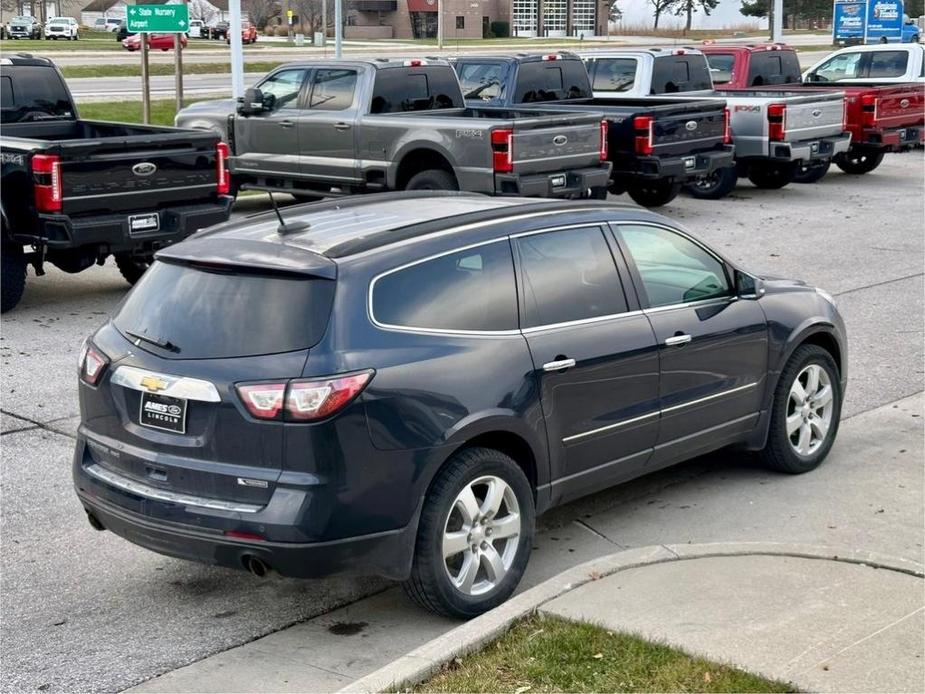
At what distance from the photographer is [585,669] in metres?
4.77

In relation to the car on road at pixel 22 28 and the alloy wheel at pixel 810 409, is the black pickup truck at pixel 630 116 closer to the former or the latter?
the alloy wheel at pixel 810 409

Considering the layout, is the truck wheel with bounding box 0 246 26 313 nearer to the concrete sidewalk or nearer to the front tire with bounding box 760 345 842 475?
the front tire with bounding box 760 345 842 475

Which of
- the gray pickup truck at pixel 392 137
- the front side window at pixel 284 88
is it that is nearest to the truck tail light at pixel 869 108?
the gray pickup truck at pixel 392 137

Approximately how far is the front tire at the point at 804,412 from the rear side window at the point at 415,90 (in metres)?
10.2

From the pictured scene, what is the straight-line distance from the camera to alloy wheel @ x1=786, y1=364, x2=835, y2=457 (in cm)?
737

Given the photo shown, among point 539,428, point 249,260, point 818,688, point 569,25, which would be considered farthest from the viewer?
point 569,25

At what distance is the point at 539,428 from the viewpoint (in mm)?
5734

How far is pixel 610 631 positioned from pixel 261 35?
9396 centimetres

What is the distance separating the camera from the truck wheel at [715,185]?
1992 centimetres

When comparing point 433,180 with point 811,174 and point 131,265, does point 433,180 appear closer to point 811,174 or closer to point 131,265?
point 131,265

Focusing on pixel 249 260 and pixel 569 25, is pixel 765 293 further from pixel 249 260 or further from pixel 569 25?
pixel 569 25

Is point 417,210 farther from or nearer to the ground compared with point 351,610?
farther from the ground

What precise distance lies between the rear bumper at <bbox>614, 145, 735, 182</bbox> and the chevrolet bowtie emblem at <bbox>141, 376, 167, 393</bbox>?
1270cm

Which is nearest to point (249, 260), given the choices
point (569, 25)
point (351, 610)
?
point (351, 610)
